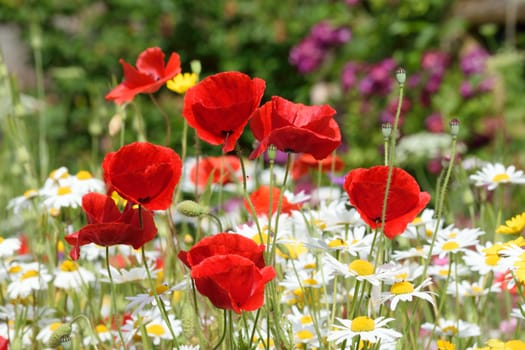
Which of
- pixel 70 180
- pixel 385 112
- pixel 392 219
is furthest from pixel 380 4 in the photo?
pixel 392 219

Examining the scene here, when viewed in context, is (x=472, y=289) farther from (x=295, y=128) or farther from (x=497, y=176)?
(x=295, y=128)

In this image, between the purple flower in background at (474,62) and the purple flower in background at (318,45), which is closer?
the purple flower in background at (474,62)

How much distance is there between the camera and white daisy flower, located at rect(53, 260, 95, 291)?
1187mm

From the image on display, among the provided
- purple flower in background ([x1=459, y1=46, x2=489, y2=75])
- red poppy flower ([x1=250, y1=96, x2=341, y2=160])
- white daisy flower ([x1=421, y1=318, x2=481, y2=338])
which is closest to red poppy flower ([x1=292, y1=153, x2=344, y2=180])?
white daisy flower ([x1=421, y1=318, x2=481, y2=338])

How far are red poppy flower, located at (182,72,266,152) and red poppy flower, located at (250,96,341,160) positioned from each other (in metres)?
0.02

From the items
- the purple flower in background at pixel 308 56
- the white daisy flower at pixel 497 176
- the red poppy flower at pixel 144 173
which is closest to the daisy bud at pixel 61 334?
the red poppy flower at pixel 144 173

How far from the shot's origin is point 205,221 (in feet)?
5.59

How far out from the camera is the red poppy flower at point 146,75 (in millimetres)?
1062

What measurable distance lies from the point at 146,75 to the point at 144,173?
1.07ft

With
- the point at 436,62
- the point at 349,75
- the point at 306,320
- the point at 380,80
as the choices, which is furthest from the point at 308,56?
the point at 306,320

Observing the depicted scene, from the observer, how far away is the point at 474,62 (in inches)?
153

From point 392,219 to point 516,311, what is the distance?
10.8 inches

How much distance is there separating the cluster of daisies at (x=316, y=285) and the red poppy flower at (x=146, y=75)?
14 cm

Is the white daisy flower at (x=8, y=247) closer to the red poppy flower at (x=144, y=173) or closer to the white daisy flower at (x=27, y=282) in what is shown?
the white daisy flower at (x=27, y=282)
